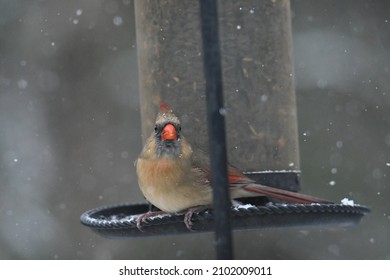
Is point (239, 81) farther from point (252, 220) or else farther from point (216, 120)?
point (216, 120)

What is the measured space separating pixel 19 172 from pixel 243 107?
457cm

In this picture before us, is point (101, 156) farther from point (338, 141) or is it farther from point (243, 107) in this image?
point (243, 107)

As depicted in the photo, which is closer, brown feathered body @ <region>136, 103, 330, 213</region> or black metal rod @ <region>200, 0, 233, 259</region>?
black metal rod @ <region>200, 0, 233, 259</region>

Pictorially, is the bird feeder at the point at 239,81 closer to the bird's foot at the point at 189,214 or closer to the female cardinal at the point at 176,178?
the female cardinal at the point at 176,178

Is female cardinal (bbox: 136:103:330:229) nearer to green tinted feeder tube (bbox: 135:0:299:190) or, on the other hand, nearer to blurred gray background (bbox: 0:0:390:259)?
green tinted feeder tube (bbox: 135:0:299:190)

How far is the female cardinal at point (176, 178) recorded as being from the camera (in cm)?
346

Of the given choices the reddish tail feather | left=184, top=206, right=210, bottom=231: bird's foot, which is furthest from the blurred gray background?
left=184, top=206, right=210, bottom=231: bird's foot

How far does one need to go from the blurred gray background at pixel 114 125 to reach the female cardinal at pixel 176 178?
3.34 m

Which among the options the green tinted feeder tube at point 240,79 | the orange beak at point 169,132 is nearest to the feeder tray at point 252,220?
the orange beak at point 169,132

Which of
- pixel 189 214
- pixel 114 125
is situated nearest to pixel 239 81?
pixel 189 214

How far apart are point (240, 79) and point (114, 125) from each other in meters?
4.09

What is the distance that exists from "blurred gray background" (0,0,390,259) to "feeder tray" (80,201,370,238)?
3.40 m

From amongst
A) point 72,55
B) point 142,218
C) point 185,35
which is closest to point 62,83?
point 72,55

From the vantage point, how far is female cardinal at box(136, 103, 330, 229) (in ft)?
11.4
